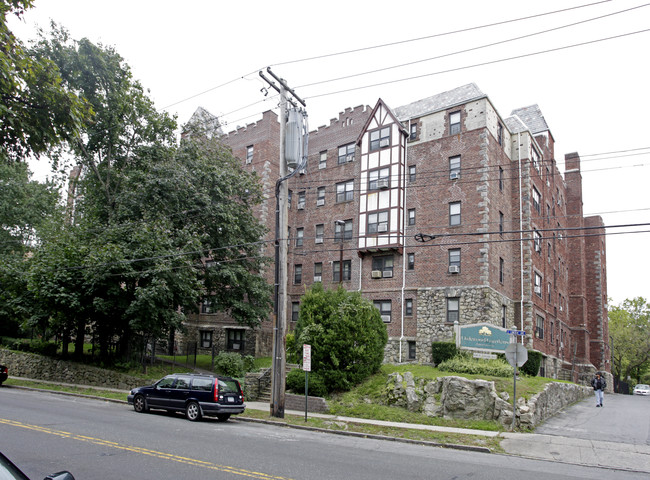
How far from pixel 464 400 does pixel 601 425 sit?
5.10m

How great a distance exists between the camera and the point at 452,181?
105ft

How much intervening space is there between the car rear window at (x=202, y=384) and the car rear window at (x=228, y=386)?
383 millimetres

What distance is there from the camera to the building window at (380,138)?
34719mm

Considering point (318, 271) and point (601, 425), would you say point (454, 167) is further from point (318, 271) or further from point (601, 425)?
point (601, 425)

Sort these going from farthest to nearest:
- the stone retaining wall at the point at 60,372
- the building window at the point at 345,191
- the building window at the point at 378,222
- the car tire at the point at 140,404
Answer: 1. the building window at the point at 345,191
2. the building window at the point at 378,222
3. the stone retaining wall at the point at 60,372
4. the car tire at the point at 140,404

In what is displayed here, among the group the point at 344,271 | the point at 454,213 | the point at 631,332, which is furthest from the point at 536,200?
the point at 631,332

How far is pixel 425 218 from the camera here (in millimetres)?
32594

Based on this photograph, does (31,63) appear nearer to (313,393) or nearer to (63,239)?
(313,393)

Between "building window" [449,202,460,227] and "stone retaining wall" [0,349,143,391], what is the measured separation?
20.4 metres

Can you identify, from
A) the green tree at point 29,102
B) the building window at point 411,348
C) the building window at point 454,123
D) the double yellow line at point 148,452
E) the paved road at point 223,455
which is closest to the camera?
the green tree at point 29,102

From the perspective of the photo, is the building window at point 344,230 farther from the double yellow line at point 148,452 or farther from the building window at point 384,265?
the double yellow line at point 148,452

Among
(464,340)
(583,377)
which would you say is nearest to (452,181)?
(464,340)

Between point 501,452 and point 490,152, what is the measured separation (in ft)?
73.0

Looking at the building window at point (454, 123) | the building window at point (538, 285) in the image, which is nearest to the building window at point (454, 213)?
the building window at point (454, 123)
